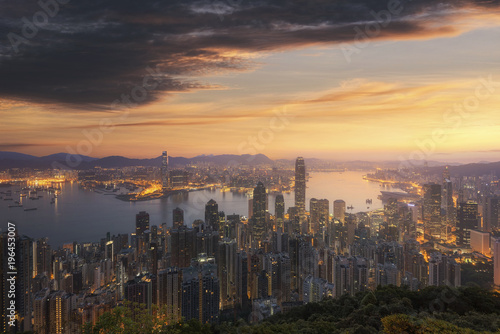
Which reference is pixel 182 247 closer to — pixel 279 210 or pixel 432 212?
pixel 279 210

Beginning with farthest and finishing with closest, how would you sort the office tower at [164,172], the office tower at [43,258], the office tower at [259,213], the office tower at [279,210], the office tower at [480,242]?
1. the office tower at [164,172]
2. the office tower at [279,210]
3. the office tower at [259,213]
4. the office tower at [480,242]
5. the office tower at [43,258]

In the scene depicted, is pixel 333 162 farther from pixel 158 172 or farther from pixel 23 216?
pixel 23 216

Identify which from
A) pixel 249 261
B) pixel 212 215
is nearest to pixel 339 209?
pixel 212 215

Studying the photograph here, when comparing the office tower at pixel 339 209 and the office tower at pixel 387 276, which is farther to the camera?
the office tower at pixel 339 209

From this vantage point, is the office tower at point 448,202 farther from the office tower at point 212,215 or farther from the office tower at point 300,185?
the office tower at point 212,215

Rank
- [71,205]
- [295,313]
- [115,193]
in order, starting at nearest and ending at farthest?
[295,313]
[71,205]
[115,193]

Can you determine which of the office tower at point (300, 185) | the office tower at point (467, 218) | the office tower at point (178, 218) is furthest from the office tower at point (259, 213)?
the office tower at point (467, 218)

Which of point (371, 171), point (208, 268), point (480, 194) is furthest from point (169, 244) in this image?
point (480, 194)
